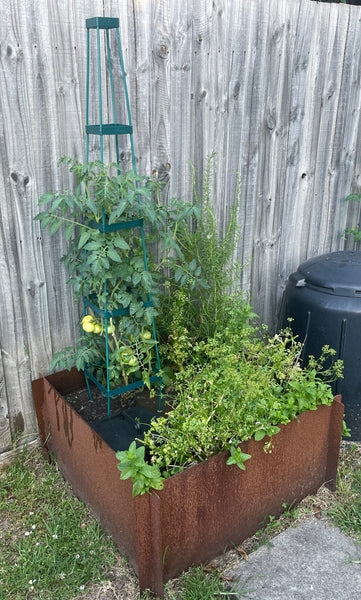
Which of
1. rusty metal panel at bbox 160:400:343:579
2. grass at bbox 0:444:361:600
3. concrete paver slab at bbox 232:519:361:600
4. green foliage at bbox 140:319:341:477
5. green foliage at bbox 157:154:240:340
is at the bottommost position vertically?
concrete paver slab at bbox 232:519:361:600

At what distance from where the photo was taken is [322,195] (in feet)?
12.0

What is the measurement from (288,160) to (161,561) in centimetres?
253

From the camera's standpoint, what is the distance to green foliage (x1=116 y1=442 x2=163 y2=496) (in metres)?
1.86

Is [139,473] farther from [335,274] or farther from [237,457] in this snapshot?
[335,274]

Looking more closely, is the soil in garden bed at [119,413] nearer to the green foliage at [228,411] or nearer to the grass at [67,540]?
the green foliage at [228,411]

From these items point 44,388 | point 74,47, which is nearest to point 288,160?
point 74,47

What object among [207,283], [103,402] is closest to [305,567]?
[103,402]

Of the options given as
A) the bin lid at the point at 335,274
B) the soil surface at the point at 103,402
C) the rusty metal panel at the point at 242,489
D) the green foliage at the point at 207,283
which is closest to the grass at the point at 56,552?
the rusty metal panel at the point at 242,489

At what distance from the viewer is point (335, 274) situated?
112 inches

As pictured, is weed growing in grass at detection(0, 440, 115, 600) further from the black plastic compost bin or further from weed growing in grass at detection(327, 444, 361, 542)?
the black plastic compost bin

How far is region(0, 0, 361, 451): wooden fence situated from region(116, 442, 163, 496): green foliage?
1022 mm

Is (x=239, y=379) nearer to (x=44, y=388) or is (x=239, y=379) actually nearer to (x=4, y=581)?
(x=44, y=388)

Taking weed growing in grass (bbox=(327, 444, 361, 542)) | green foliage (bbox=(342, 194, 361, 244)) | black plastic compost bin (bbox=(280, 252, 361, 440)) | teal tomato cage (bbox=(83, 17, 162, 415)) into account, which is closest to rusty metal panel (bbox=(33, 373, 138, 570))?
teal tomato cage (bbox=(83, 17, 162, 415))

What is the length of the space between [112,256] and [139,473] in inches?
35.5
